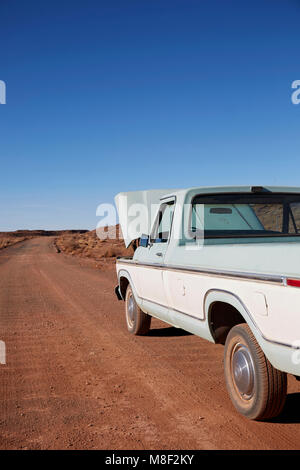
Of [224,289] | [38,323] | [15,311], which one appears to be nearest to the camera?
[224,289]

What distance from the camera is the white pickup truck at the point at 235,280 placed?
133 inches

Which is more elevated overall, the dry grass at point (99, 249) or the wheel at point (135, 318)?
the wheel at point (135, 318)

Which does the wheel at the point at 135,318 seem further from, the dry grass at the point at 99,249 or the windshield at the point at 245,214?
the dry grass at the point at 99,249

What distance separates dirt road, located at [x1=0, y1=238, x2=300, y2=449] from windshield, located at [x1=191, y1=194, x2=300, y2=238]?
5.61 feet

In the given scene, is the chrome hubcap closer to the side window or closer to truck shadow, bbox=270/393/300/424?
truck shadow, bbox=270/393/300/424

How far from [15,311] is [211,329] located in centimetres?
660

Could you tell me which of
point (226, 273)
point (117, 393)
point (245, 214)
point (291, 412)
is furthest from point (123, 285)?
point (291, 412)

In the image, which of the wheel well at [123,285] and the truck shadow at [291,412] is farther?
the wheel well at [123,285]

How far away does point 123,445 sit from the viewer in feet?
11.6

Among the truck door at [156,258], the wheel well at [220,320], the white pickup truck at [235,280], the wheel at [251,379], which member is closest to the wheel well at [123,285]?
the white pickup truck at [235,280]

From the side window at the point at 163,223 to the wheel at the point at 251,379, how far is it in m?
2.27

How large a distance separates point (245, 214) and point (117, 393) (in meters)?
2.72
